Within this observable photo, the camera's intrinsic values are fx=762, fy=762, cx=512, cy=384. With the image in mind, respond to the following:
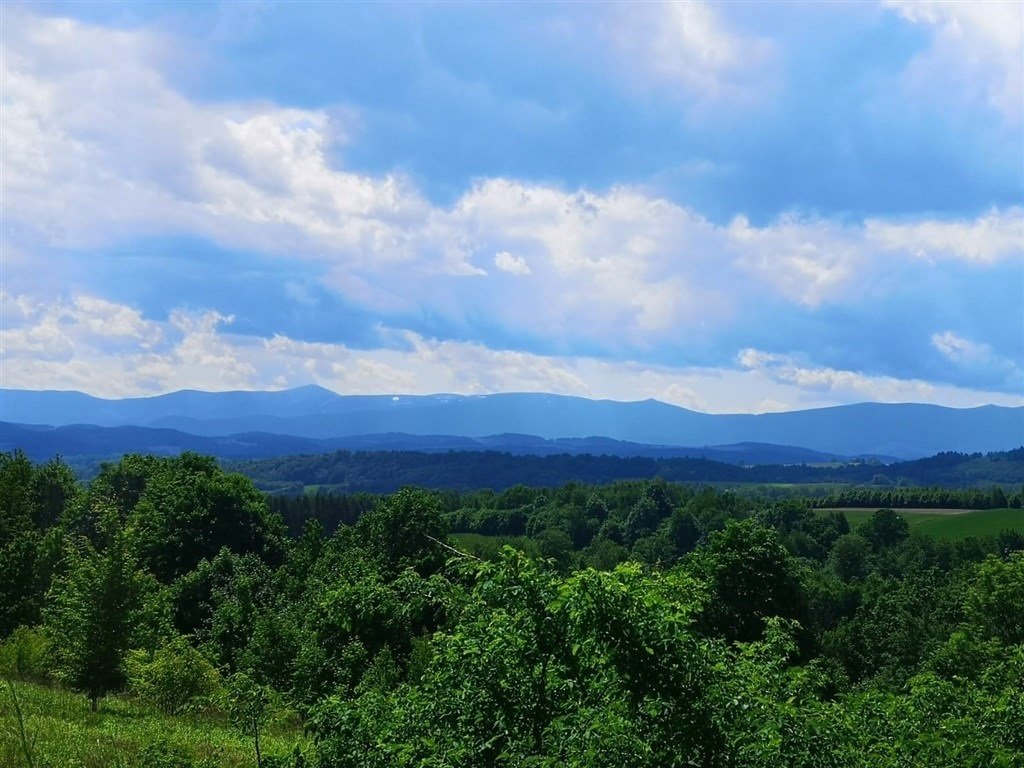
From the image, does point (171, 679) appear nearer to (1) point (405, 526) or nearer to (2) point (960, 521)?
(1) point (405, 526)

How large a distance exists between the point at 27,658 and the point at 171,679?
6582 mm

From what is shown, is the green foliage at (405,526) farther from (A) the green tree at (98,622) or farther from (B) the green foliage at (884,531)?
(B) the green foliage at (884,531)

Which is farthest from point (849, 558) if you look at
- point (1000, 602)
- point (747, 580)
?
point (747, 580)

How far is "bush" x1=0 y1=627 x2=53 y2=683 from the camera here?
1098 inches

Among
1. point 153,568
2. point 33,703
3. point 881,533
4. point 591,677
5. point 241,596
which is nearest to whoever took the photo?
point 591,677

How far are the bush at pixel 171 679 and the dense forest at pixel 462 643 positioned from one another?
89 mm

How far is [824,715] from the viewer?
8.70m

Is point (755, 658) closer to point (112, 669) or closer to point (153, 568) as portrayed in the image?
point (112, 669)

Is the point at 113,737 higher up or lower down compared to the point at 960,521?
higher up

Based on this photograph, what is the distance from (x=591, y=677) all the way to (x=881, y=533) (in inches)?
5205

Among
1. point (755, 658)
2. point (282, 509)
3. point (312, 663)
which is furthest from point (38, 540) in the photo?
point (282, 509)

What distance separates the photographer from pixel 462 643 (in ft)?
26.9

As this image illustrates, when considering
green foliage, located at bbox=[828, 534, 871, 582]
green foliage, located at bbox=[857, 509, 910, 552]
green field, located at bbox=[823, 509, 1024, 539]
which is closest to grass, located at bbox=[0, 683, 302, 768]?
green foliage, located at bbox=[828, 534, 871, 582]

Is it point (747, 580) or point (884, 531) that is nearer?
point (747, 580)
